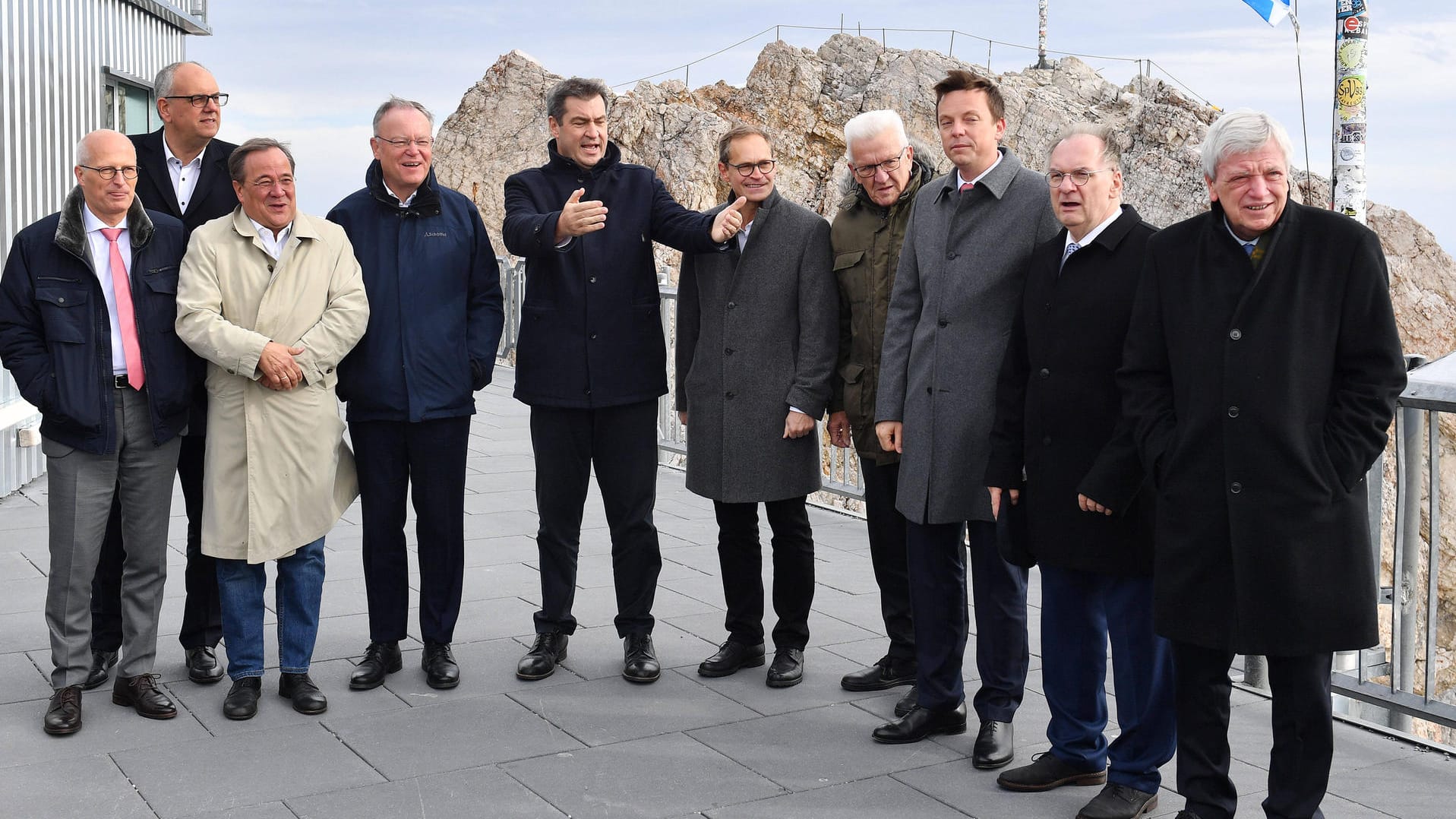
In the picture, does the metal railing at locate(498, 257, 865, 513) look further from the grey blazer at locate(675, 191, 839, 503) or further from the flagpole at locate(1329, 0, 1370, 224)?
→ the flagpole at locate(1329, 0, 1370, 224)

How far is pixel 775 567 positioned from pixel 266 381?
6.17ft

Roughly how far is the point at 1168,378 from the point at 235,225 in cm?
294

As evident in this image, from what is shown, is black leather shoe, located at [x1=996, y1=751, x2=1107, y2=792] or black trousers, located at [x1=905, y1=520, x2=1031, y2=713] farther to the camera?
black trousers, located at [x1=905, y1=520, x2=1031, y2=713]

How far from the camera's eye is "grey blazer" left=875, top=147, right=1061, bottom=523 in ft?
12.9

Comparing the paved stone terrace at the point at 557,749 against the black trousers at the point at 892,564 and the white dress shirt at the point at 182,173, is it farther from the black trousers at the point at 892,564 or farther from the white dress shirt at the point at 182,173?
the white dress shirt at the point at 182,173

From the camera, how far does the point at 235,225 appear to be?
4348 mm

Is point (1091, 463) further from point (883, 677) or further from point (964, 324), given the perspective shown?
point (883, 677)

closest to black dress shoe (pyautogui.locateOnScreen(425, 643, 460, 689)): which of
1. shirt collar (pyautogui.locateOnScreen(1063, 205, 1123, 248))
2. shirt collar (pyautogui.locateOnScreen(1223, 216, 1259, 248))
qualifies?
shirt collar (pyautogui.locateOnScreen(1063, 205, 1123, 248))

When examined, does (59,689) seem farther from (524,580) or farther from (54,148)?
(54,148)

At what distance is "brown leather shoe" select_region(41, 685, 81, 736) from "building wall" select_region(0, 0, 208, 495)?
4.73 m

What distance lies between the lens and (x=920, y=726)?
13.6ft

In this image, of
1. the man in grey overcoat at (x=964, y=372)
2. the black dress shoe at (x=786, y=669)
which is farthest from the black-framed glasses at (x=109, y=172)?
the black dress shoe at (x=786, y=669)

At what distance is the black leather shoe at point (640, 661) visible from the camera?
477cm

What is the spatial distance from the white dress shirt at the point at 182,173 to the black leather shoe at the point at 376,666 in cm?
172
